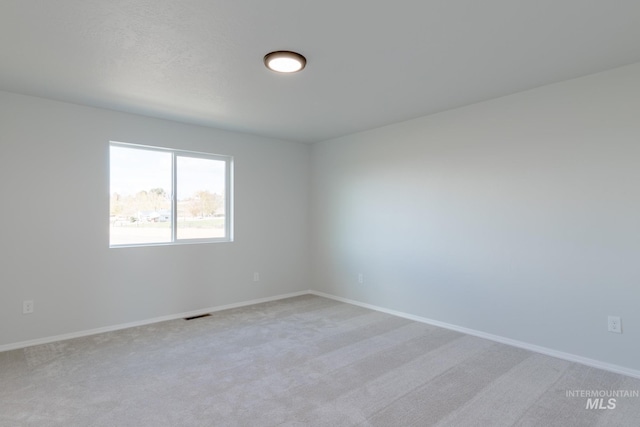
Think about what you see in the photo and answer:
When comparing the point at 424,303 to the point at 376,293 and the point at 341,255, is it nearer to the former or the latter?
the point at 376,293

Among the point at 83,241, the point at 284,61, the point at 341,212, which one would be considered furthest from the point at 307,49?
the point at 83,241

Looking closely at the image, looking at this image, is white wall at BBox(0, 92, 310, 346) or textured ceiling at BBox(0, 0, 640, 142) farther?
white wall at BBox(0, 92, 310, 346)

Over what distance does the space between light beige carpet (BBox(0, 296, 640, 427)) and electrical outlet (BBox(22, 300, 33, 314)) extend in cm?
35

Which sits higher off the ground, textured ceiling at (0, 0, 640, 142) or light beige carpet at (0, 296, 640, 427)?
textured ceiling at (0, 0, 640, 142)

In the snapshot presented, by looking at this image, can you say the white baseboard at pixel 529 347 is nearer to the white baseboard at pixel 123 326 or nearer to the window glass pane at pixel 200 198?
the white baseboard at pixel 123 326

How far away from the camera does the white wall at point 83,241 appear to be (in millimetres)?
3174

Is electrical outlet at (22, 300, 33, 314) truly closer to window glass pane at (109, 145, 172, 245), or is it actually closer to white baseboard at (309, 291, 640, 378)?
window glass pane at (109, 145, 172, 245)

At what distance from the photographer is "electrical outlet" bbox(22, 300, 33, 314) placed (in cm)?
320

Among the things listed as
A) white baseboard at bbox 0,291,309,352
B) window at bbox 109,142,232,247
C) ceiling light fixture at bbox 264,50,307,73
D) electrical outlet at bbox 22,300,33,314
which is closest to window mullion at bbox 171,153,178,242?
window at bbox 109,142,232,247

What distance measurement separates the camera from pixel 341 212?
4969 millimetres

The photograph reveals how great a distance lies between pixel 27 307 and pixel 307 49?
3.47 m

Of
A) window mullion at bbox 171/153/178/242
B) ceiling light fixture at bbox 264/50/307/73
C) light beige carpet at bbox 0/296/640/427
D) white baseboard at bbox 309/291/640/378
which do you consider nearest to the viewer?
light beige carpet at bbox 0/296/640/427

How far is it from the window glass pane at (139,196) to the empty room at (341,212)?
2 cm

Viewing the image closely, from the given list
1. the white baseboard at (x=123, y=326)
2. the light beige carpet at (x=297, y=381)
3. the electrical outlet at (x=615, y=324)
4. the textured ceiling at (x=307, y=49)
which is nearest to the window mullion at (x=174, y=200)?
the textured ceiling at (x=307, y=49)
